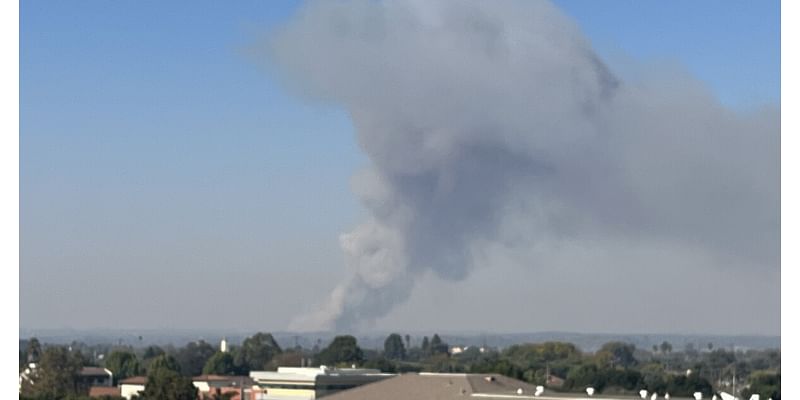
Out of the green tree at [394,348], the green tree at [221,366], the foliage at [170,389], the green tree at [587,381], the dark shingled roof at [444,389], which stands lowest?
the green tree at [394,348]

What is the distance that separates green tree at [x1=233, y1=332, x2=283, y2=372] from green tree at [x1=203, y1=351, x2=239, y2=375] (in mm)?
1783

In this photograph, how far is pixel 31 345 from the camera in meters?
99.8

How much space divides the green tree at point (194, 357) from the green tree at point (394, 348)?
41.3 m

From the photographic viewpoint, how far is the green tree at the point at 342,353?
10669cm

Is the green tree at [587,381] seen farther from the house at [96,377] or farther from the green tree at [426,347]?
the green tree at [426,347]

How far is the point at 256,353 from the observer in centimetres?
11931

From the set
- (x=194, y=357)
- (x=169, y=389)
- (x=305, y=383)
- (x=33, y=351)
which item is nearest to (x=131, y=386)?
(x=305, y=383)

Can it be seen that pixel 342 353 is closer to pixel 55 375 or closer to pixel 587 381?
pixel 55 375

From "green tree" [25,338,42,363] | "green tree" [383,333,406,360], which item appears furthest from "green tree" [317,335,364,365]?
"green tree" [383,333,406,360]

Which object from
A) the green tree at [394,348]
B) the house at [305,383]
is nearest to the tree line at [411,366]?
the green tree at [394,348]
